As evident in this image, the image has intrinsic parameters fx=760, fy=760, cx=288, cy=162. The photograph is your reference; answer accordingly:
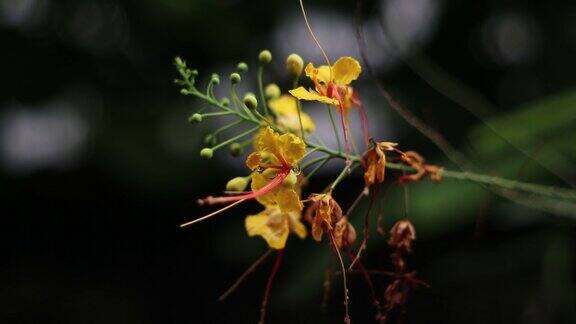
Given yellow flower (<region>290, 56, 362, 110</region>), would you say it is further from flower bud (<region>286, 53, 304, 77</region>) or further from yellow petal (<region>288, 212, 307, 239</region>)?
yellow petal (<region>288, 212, 307, 239</region>)

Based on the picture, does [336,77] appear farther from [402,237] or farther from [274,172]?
[402,237]

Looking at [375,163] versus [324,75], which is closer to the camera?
[375,163]

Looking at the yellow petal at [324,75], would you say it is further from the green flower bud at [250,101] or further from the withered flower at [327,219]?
the withered flower at [327,219]

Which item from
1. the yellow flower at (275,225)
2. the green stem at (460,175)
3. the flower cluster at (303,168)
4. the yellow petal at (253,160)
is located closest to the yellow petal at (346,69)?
the flower cluster at (303,168)

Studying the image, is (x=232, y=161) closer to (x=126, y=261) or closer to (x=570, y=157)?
(x=126, y=261)

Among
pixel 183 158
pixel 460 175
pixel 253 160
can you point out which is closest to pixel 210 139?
pixel 253 160

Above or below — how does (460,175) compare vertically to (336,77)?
below

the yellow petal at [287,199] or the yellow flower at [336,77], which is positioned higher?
Answer: the yellow flower at [336,77]
